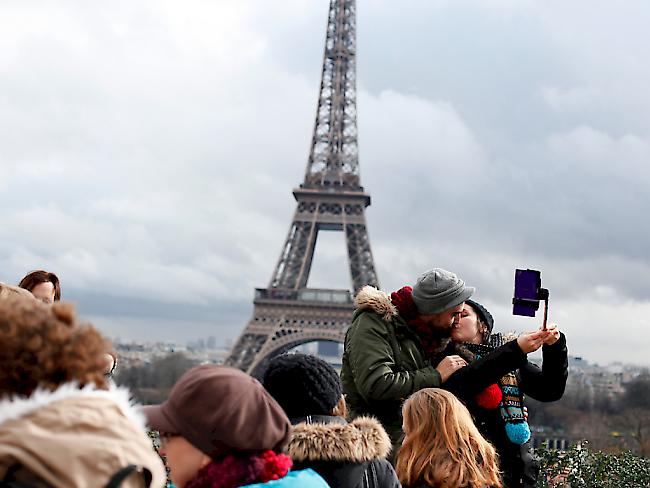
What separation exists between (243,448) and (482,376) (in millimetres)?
2189

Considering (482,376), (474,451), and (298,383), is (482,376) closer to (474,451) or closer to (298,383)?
(474,451)

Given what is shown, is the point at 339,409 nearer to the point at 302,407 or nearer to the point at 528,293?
the point at 302,407

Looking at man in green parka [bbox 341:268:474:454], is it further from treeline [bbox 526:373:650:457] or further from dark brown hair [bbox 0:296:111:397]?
treeline [bbox 526:373:650:457]

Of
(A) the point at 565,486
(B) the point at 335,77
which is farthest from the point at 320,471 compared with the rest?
(B) the point at 335,77

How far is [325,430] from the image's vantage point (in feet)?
9.53

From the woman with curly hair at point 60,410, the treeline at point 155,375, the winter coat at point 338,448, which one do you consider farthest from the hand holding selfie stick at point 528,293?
the treeline at point 155,375

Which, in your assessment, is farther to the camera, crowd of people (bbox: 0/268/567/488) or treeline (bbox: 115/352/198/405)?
treeline (bbox: 115/352/198/405)

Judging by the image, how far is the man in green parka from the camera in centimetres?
410

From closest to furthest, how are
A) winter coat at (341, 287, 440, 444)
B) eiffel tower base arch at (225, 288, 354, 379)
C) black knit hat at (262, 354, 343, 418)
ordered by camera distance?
black knit hat at (262, 354, 343, 418) < winter coat at (341, 287, 440, 444) < eiffel tower base arch at (225, 288, 354, 379)

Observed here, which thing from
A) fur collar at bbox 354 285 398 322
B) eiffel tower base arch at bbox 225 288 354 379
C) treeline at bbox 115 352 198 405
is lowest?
treeline at bbox 115 352 198 405

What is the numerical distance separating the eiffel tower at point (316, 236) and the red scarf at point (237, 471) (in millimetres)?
33602

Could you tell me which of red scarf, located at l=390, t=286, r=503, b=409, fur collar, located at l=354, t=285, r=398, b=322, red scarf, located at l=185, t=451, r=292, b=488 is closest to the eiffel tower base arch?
red scarf, located at l=390, t=286, r=503, b=409

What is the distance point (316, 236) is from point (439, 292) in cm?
3595

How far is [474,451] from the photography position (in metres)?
3.56
